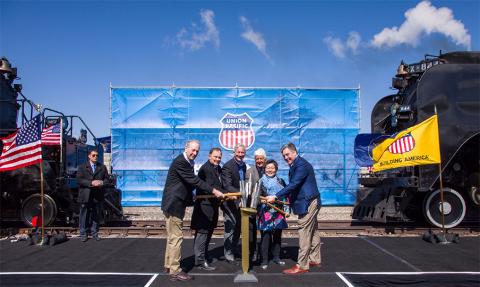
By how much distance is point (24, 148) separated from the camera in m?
8.74

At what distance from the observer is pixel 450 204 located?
9555 mm

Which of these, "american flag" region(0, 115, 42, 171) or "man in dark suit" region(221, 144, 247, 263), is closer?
"man in dark suit" region(221, 144, 247, 263)

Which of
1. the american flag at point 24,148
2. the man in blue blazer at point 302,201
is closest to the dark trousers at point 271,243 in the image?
the man in blue blazer at point 302,201

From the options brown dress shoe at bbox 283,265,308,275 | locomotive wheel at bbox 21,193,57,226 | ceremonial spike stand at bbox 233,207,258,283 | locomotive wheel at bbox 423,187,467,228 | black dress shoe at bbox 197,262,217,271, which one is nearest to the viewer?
ceremonial spike stand at bbox 233,207,258,283

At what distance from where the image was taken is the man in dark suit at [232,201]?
260 inches

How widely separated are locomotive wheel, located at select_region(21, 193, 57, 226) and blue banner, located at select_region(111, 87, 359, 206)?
6241 millimetres

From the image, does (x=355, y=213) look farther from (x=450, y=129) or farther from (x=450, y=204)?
(x=450, y=129)

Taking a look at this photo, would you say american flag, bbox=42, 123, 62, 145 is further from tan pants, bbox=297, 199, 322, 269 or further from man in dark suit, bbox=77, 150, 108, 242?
tan pants, bbox=297, 199, 322, 269

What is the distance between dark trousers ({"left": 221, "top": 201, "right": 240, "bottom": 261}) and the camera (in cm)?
662

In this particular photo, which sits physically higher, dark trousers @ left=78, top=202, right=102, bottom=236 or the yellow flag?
the yellow flag

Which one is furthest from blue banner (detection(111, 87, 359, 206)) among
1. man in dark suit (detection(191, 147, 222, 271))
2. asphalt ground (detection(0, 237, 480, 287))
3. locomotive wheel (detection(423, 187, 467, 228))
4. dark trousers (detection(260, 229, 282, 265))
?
man in dark suit (detection(191, 147, 222, 271))

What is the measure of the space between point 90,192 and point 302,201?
15.4 ft

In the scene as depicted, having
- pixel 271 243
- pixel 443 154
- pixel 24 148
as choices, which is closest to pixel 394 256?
pixel 271 243

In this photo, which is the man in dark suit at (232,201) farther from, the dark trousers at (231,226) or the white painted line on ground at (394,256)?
the white painted line on ground at (394,256)
